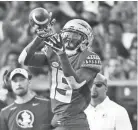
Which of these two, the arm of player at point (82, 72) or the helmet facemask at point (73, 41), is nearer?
the arm of player at point (82, 72)

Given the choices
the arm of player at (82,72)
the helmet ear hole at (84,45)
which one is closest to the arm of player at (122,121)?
the arm of player at (82,72)

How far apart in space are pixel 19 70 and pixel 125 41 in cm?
340

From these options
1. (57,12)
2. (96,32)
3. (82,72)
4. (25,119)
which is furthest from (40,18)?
(57,12)

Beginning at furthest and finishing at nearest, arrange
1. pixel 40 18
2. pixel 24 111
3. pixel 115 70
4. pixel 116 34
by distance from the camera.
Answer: pixel 116 34
pixel 115 70
pixel 24 111
pixel 40 18

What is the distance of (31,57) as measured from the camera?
477cm

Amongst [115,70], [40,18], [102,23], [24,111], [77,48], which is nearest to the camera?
[40,18]

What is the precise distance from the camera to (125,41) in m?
9.42

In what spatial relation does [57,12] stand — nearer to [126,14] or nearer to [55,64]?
[126,14]

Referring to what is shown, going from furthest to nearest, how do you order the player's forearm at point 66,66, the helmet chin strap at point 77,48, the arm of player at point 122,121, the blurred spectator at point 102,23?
the blurred spectator at point 102,23 → the arm of player at point 122,121 → the helmet chin strap at point 77,48 → the player's forearm at point 66,66

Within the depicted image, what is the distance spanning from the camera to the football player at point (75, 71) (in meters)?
4.63

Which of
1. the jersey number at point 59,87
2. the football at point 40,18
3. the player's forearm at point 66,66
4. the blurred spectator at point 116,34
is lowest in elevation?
the jersey number at point 59,87

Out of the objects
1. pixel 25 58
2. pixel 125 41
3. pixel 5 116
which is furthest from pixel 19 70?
pixel 125 41

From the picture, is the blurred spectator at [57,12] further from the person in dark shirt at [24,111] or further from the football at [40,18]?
the football at [40,18]

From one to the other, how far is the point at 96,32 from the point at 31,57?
489cm
